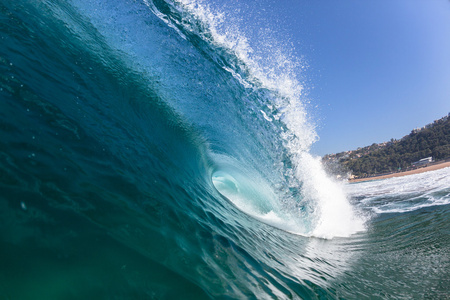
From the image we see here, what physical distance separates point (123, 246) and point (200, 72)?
620 cm

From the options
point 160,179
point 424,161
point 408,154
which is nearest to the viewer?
point 160,179

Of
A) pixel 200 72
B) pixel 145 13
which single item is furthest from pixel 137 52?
pixel 200 72

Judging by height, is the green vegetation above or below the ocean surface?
above

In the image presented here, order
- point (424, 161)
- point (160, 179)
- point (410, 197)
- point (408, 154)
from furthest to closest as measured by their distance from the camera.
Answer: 1. point (408, 154)
2. point (424, 161)
3. point (410, 197)
4. point (160, 179)

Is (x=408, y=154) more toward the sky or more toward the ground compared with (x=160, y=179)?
more toward the sky

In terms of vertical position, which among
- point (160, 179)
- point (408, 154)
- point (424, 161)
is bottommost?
point (160, 179)

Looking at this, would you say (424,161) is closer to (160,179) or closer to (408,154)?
(408,154)

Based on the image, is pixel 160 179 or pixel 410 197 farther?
pixel 410 197

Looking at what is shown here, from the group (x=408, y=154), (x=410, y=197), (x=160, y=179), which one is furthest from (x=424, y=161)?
(x=160, y=179)

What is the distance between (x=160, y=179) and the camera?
163 inches

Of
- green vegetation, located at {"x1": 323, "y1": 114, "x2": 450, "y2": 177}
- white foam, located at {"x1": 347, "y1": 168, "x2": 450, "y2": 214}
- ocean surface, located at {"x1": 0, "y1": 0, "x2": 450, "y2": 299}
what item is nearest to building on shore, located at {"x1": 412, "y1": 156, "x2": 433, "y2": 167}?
green vegetation, located at {"x1": 323, "y1": 114, "x2": 450, "y2": 177}

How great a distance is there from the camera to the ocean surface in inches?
69.6

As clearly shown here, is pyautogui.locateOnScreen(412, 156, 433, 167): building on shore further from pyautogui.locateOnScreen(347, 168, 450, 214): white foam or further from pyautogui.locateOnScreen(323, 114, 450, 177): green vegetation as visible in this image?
pyautogui.locateOnScreen(347, 168, 450, 214): white foam

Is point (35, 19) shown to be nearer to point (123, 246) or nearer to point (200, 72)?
point (200, 72)
